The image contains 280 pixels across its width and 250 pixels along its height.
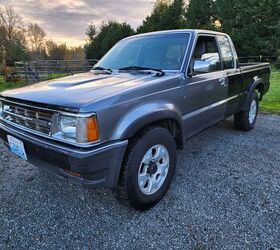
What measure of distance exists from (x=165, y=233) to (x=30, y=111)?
1.65 metres

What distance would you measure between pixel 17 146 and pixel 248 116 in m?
4.00

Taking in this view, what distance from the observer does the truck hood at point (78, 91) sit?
2.24 metres

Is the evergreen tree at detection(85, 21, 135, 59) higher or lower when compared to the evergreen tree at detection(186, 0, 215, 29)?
lower

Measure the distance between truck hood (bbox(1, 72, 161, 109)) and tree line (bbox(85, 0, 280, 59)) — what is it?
71.3 ft

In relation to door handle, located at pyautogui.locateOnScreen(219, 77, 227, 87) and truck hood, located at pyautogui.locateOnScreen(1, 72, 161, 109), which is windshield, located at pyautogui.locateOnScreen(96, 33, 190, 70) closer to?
truck hood, located at pyautogui.locateOnScreen(1, 72, 161, 109)

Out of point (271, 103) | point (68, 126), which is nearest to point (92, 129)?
point (68, 126)

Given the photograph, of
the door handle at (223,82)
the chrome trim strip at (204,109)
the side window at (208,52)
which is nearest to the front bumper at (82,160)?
the chrome trim strip at (204,109)

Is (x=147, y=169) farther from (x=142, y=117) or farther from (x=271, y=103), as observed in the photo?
(x=271, y=103)

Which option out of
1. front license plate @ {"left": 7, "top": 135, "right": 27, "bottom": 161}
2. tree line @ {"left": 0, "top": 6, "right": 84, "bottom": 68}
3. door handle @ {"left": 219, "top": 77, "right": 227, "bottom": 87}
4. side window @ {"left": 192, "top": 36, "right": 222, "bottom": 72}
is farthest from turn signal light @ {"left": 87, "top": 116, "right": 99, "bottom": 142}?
tree line @ {"left": 0, "top": 6, "right": 84, "bottom": 68}

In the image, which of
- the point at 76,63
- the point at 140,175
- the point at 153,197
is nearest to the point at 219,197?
the point at 153,197

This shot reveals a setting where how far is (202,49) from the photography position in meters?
3.73

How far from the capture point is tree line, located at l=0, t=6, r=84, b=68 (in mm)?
28766

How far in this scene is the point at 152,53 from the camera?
11.5 ft

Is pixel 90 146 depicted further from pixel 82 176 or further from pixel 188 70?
pixel 188 70
